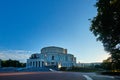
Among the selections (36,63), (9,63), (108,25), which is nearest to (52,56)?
(36,63)

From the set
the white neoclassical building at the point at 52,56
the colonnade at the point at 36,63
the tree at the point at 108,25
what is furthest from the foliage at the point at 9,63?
the tree at the point at 108,25

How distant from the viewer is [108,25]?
2173 centimetres

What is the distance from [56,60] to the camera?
118 m

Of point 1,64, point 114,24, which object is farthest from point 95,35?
point 1,64

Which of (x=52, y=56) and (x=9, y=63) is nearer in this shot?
(x=9, y=63)

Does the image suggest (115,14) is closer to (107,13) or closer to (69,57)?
(107,13)

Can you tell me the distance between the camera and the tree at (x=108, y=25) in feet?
68.5

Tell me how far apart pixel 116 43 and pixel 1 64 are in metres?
86.1

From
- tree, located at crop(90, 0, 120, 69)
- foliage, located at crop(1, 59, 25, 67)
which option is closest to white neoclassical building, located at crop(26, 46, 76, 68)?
foliage, located at crop(1, 59, 25, 67)

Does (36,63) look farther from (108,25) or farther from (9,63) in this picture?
(108,25)

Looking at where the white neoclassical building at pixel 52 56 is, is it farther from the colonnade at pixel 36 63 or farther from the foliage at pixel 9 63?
the foliage at pixel 9 63

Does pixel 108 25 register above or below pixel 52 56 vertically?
below

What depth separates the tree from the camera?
2088 cm

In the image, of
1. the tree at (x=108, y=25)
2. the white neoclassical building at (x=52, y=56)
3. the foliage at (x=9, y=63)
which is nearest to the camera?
the tree at (x=108, y=25)
